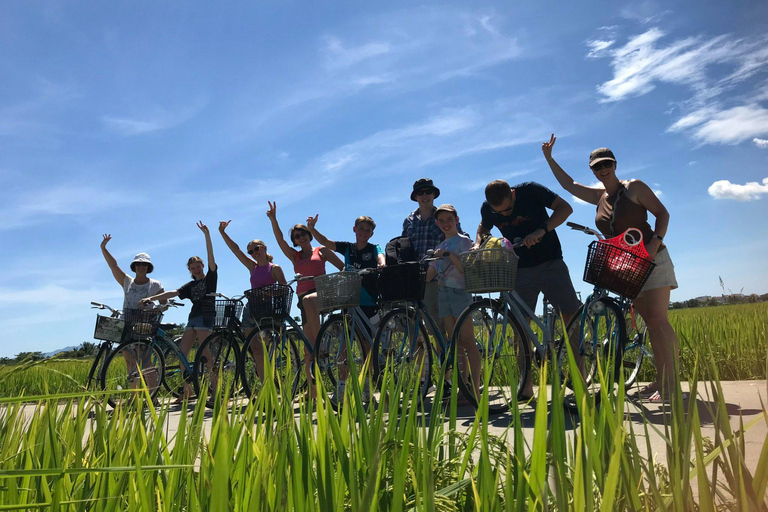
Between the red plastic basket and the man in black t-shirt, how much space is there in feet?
2.52

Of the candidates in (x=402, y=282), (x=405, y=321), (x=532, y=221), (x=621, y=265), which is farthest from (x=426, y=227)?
(x=621, y=265)

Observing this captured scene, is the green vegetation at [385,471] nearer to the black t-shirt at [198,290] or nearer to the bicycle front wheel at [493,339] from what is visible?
the bicycle front wheel at [493,339]

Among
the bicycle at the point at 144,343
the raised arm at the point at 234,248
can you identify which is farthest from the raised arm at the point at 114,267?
the raised arm at the point at 234,248

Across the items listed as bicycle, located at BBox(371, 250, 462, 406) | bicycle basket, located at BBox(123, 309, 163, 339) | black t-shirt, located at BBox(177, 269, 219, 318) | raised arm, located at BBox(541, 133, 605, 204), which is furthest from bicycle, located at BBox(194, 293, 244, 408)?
raised arm, located at BBox(541, 133, 605, 204)

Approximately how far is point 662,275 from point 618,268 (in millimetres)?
429

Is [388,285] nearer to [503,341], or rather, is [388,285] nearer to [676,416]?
[503,341]

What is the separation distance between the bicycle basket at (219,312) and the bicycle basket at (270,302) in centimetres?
67

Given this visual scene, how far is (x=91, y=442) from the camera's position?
2.14m

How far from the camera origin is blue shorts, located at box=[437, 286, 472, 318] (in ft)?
16.9

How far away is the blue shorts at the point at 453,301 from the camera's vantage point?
516 cm

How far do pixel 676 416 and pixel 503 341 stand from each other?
3.14 metres

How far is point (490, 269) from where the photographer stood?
4.38 m

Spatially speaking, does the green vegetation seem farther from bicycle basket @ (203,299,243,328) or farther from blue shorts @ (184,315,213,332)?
blue shorts @ (184,315,213,332)

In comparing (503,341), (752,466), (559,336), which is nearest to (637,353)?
(559,336)
